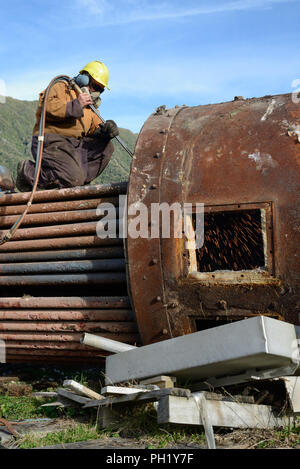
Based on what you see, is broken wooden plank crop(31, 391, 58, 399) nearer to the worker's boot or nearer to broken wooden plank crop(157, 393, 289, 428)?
broken wooden plank crop(157, 393, 289, 428)

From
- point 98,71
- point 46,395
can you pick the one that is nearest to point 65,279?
point 46,395

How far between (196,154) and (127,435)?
2.11m

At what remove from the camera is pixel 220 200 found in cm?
401

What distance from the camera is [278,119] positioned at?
4148mm

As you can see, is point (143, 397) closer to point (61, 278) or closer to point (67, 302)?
point (67, 302)

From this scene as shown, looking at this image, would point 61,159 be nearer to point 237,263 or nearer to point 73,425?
point 237,263

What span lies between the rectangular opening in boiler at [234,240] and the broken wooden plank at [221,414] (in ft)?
3.38

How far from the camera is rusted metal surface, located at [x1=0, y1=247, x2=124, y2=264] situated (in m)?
4.75

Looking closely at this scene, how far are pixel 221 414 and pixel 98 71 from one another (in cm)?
477

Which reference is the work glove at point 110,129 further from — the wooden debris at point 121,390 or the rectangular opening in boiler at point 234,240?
the wooden debris at point 121,390

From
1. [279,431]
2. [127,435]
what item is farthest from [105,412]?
[279,431]

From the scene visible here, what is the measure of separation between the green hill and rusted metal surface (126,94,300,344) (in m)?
75.0

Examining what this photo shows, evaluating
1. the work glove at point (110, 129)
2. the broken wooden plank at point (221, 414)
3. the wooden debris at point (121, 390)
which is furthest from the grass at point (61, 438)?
the work glove at point (110, 129)

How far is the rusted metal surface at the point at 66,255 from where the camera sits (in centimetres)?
475
